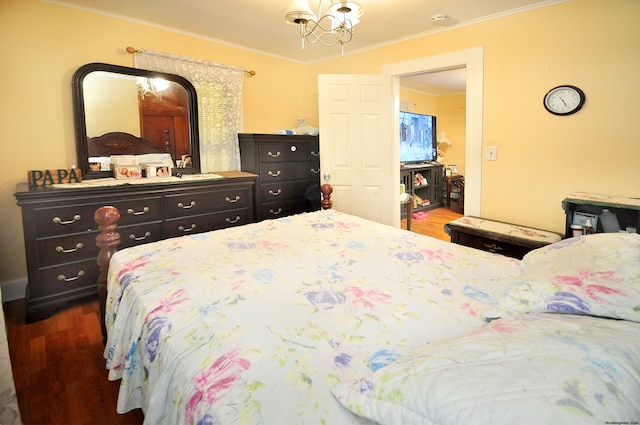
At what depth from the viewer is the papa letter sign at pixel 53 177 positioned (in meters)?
2.53

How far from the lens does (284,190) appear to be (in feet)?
12.4

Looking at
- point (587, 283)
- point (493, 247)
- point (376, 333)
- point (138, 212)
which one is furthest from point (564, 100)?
point (138, 212)

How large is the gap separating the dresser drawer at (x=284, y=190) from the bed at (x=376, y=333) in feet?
6.30

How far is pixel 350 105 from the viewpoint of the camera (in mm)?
3656

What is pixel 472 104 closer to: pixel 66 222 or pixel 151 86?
pixel 151 86

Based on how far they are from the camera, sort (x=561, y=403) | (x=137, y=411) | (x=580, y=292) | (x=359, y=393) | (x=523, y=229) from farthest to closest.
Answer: (x=523, y=229)
(x=137, y=411)
(x=580, y=292)
(x=359, y=393)
(x=561, y=403)

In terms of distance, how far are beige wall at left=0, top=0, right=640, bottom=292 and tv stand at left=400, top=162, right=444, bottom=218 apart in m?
2.80

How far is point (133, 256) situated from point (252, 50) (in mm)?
3033

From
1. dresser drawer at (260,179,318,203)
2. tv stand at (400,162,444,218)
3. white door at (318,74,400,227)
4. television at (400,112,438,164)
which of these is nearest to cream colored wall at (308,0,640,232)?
white door at (318,74,400,227)

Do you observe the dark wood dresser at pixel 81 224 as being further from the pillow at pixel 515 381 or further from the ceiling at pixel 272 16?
the pillow at pixel 515 381

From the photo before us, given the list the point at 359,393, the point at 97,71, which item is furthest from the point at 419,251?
the point at 97,71

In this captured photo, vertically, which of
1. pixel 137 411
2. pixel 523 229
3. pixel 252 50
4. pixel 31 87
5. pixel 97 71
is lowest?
pixel 137 411

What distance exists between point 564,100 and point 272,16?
2457mm

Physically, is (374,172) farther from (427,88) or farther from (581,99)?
(427,88)
